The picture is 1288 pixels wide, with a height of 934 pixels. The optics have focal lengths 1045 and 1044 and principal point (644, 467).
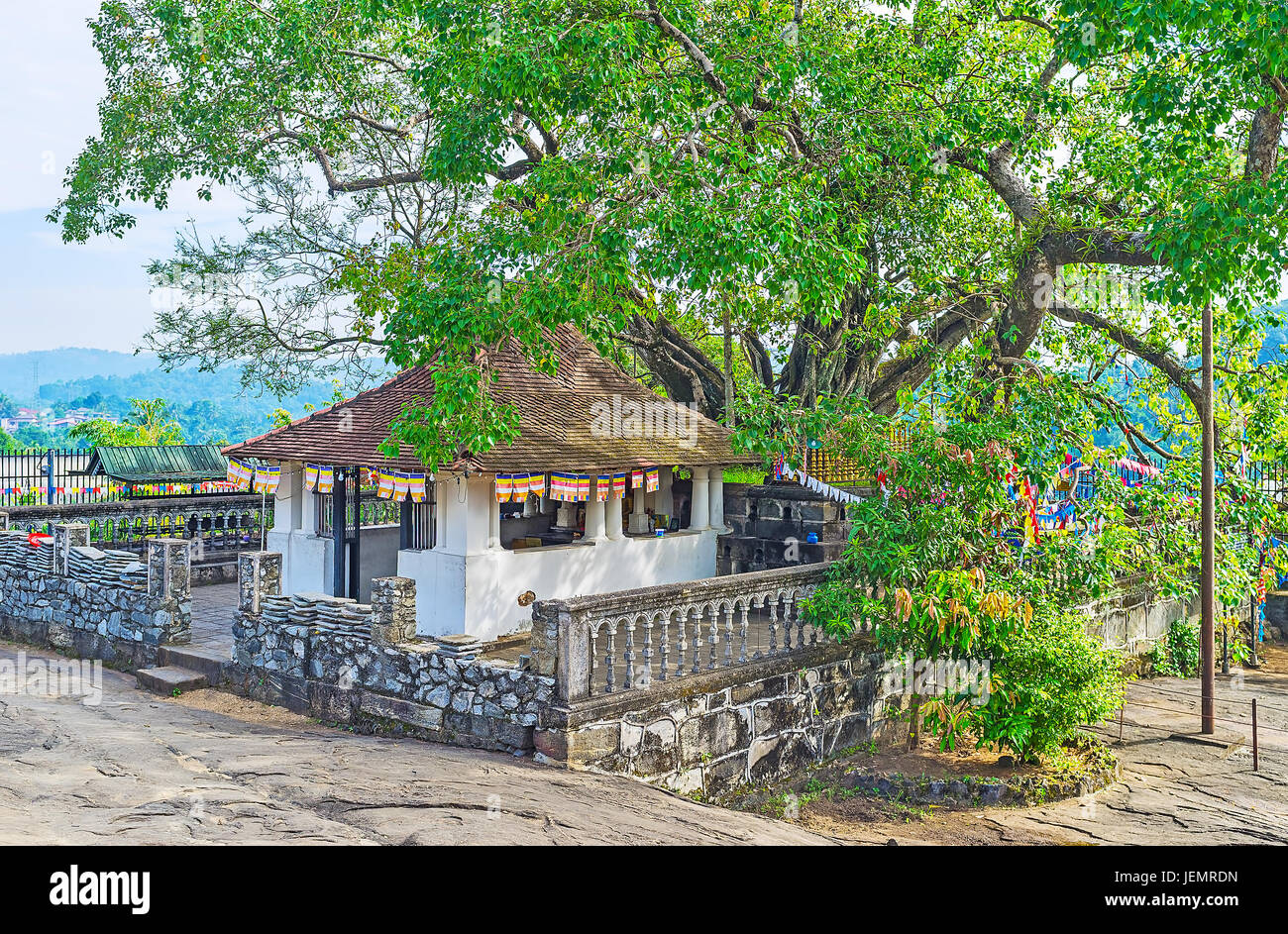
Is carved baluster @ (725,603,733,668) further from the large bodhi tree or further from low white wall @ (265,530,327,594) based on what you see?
low white wall @ (265,530,327,594)

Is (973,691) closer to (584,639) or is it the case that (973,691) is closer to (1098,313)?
(584,639)

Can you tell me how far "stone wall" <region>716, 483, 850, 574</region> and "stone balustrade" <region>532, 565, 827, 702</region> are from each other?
278 centimetres

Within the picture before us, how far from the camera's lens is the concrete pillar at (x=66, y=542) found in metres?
15.2

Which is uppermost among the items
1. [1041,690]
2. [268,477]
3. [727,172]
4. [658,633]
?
[727,172]

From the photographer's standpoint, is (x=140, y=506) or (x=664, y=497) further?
(x=140, y=506)

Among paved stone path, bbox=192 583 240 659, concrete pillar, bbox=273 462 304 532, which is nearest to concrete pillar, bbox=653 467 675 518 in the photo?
concrete pillar, bbox=273 462 304 532

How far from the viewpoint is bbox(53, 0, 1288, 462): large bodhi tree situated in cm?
1094

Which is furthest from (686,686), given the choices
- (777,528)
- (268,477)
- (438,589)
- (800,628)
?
Answer: (268,477)

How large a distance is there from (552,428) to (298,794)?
21.8 ft

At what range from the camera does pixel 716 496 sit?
651 inches

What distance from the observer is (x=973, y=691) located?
37.3ft

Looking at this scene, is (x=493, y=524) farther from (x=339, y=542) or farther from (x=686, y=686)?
(x=686, y=686)

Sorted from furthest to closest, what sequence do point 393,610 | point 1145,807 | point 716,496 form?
1. point 716,496
2. point 393,610
3. point 1145,807

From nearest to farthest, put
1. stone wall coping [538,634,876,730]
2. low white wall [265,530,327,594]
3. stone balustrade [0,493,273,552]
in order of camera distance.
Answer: stone wall coping [538,634,876,730] → low white wall [265,530,327,594] → stone balustrade [0,493,273,552]
